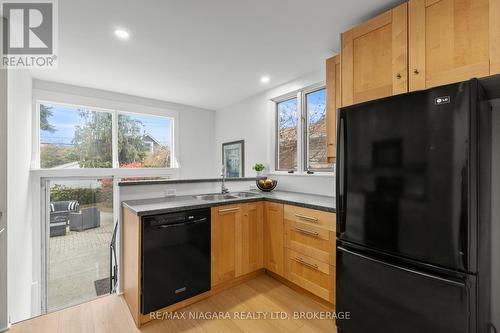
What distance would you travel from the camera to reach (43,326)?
1.84 meters

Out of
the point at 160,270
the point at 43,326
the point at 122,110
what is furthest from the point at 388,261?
the point at 122,110

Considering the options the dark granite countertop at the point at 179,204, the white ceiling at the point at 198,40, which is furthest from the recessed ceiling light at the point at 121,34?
the dark granite countertop at the point at 179,204

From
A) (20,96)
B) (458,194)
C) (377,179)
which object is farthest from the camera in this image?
(20,96)

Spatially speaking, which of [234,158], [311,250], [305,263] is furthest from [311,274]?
[234,158]

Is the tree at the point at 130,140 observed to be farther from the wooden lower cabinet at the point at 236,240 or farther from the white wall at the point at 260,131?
the wooden lower cabinet at the point at 236,240

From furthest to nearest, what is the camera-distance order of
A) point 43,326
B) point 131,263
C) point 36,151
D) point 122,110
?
point 122,110 → point 36,151 → point 131,263 → point 43,326

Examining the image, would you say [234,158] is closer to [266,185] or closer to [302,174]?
[266,185]

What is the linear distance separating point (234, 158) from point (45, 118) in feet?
9.46

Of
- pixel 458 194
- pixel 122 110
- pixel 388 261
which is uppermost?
pixel 122 110

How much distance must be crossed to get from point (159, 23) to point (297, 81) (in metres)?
1.88

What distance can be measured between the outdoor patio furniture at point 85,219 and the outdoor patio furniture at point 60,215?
0.07 metres

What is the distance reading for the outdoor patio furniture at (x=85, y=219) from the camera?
134 inches

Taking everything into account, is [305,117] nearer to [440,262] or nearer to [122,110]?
[440,262]

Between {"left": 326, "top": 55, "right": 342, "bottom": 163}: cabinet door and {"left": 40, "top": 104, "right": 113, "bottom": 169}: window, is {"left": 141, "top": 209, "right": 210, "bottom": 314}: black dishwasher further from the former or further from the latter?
{"left": 40, "top": 104, "right": 113, "bottom": 169}: window
